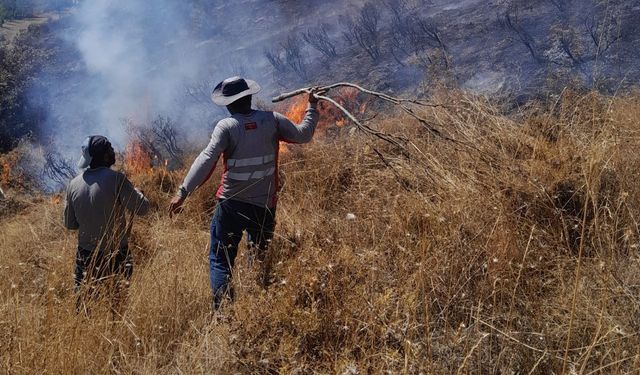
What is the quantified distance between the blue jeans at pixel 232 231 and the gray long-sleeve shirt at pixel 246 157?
62mm

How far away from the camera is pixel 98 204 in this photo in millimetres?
2855

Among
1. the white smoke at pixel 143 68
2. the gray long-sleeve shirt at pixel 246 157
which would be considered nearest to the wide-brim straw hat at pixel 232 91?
the gray long-sleeve shirt at pixel 246 157

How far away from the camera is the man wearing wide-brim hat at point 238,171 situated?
285 cm

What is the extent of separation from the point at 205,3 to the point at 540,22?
13.8 metres

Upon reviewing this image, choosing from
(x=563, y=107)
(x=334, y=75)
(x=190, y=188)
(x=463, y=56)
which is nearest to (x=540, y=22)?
(x=463, y=56)

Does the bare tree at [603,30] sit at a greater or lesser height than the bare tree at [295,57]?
greater

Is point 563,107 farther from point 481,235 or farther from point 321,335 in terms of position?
point 321,335

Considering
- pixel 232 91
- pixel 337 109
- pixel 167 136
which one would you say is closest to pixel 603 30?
pixel 337 109

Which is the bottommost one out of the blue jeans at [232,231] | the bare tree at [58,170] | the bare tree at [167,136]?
the bare tree at [58,170]

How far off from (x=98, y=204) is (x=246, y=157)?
993 mm

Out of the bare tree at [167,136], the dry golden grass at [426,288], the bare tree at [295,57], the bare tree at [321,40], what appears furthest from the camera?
the bare tree at [321,40]

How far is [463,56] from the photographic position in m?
9.80

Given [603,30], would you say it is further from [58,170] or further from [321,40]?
[58,170]

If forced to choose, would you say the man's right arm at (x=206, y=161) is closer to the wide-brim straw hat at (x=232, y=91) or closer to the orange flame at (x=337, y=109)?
the wide-brim straw hat at (x=232, y=91)
